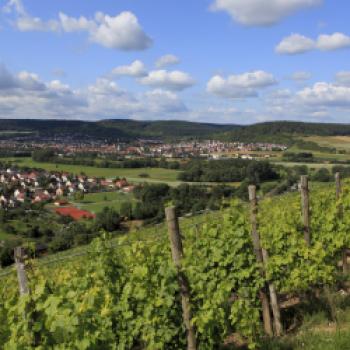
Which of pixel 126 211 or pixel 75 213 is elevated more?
pixel 126 211

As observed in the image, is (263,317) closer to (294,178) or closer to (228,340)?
(228,340)

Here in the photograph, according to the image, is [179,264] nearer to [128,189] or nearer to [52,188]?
[128,189]

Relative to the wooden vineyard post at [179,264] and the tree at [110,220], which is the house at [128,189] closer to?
Answer: the tree at [110,220]

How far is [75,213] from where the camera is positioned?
225 feet

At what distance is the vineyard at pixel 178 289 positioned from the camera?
4.16 meters

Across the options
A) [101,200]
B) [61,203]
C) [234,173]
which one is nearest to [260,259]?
[101,200]

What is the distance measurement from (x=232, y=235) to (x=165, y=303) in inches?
88.0

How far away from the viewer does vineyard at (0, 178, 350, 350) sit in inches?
164

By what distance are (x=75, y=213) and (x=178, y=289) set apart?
213 feet

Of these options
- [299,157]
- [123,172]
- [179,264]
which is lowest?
[123,172]

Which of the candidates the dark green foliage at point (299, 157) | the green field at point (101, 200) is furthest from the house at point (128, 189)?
the dark green foliage at point (299, 157)

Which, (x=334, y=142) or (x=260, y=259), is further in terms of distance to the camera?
(x=334, y=142)

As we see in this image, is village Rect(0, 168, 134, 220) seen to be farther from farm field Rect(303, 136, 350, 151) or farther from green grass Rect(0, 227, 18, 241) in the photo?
farm field Rect(303, 136, 350, 151)

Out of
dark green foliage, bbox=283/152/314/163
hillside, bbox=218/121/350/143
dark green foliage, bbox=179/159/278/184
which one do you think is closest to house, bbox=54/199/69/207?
dark green foliage, bbox=179/159/278/184
